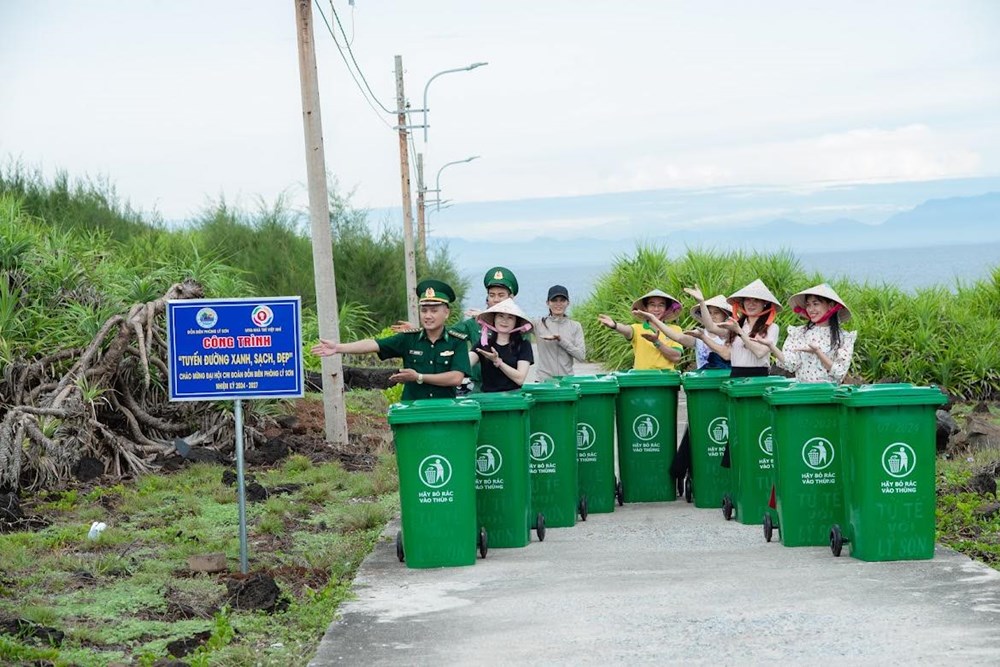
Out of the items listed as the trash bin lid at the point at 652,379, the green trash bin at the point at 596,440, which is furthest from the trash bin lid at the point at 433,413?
the trash bin lid at the point at 652,379

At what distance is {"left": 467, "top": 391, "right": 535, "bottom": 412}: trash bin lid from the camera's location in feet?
30.9

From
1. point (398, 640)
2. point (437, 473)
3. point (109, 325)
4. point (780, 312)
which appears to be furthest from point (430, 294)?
point (780, 312)

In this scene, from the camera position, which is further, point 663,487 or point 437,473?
point 663,487

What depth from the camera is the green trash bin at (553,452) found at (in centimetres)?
1029

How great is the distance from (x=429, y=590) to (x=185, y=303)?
2.41 meters

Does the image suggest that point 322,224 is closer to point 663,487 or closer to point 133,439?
point 133,439

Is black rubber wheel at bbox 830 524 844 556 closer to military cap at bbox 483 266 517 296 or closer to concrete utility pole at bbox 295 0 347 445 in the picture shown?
military cap at bbox 483 266 517 296

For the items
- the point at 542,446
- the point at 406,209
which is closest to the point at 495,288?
the point at 542,446

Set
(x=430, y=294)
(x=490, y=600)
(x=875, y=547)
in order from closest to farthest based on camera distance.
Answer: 1. (x=490, y=600)
2. (x=875, y=547)
3. (x=430, y=294)

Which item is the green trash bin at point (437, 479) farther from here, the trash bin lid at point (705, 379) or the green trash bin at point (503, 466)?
the trash bin lid at point (705, 379)

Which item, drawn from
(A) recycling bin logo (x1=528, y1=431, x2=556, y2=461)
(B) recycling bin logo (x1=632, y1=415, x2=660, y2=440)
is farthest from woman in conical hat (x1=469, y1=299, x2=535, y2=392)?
(B) recycling bin logo (x1=632, y1=415, x2=660, y2=440)

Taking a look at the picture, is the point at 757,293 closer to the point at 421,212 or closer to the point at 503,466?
the point at 503,466

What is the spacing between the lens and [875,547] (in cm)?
868

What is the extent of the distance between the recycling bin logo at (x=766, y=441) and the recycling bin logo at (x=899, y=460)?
147cm
